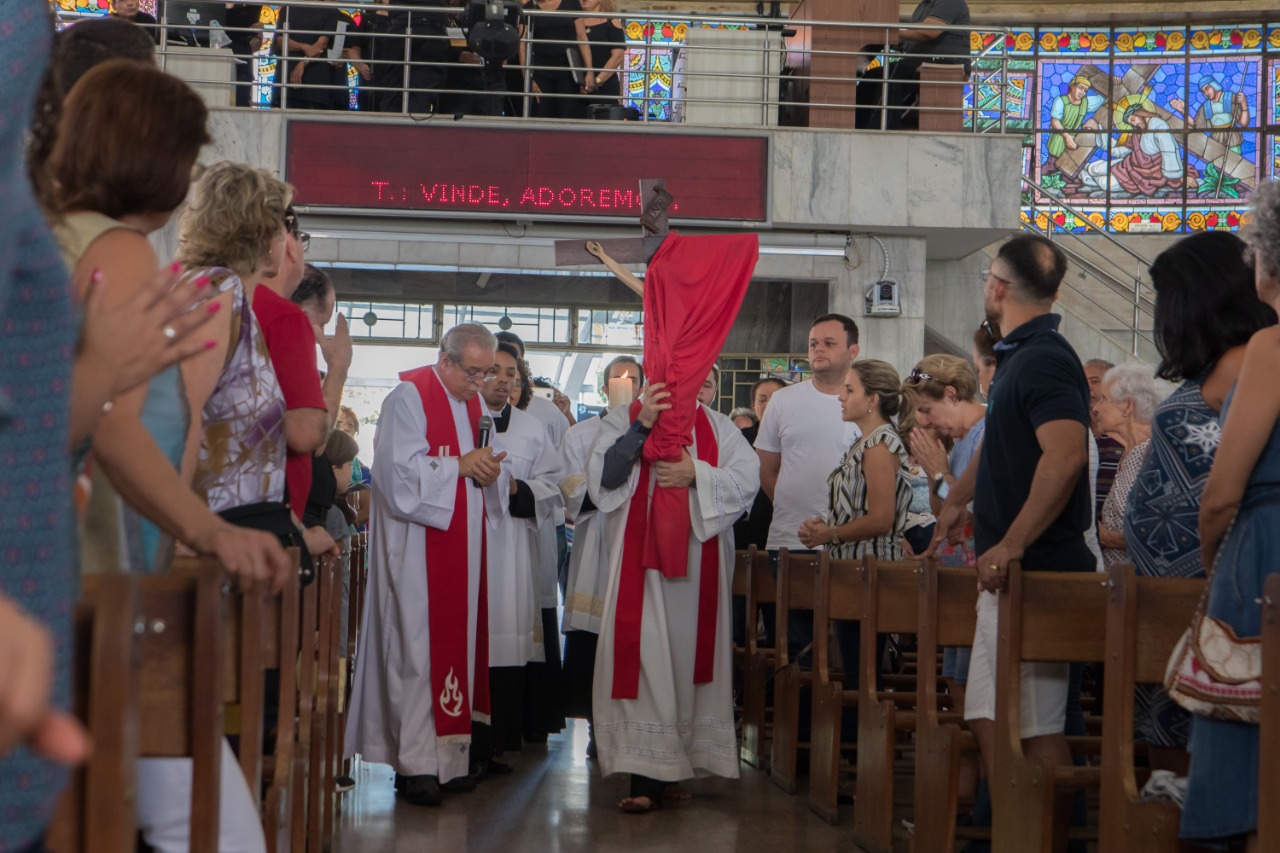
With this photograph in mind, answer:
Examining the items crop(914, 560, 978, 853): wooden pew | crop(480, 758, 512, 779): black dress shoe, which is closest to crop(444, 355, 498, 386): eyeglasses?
crop(480, 758, 512, 779): black dress shoe

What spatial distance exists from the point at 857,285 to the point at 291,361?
817 cm

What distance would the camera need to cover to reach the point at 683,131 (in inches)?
426

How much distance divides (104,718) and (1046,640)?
8.10ft

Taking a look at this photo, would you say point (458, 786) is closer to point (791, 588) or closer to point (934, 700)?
point (791, 588)

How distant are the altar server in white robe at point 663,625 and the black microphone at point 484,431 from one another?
0.51 meters

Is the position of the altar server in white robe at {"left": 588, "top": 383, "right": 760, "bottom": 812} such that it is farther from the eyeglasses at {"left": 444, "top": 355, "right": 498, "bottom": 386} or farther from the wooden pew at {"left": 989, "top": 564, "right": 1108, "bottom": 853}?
the wooden pew at {"left": 989, "top": 564, "right": 1108, "bottom": 853}

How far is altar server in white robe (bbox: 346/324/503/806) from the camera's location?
214 inches

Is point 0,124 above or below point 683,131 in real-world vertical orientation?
below

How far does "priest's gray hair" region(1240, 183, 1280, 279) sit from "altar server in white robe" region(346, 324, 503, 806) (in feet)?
11.5

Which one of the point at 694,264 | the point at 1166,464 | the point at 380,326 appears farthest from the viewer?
the point at 380,326

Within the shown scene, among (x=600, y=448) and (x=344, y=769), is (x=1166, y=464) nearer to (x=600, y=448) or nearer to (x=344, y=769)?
(x=600, y=448)

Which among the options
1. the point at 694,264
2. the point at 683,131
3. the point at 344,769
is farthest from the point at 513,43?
the point at 344,769

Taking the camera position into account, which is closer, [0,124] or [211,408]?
[0,124]

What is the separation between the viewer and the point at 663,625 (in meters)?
5.34
